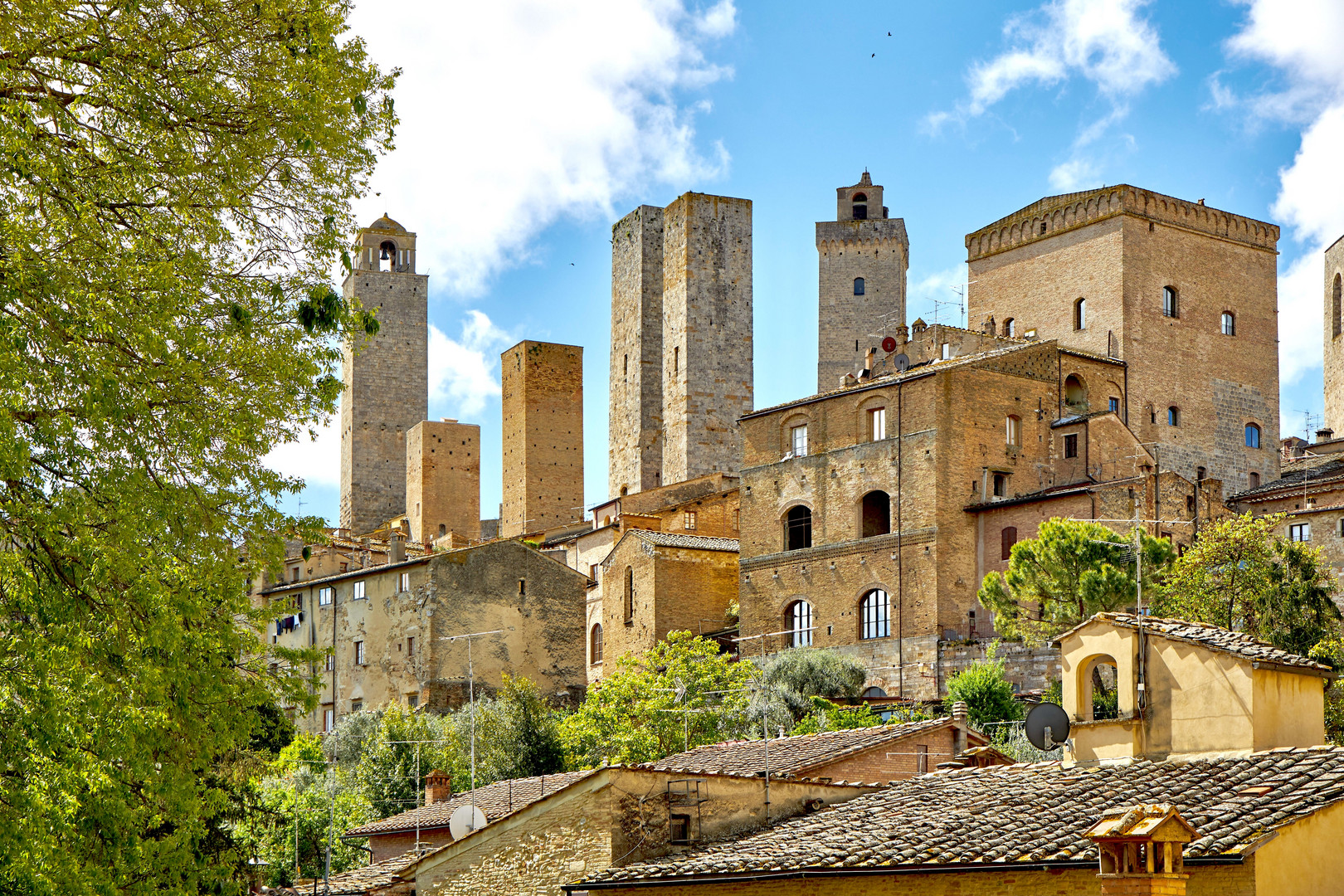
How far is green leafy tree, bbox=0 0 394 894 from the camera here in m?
9.75

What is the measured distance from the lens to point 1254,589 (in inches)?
1251

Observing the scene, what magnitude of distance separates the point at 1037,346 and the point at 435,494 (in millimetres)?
33582

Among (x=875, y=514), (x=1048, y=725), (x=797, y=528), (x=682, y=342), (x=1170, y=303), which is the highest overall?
(x=682, y=342)

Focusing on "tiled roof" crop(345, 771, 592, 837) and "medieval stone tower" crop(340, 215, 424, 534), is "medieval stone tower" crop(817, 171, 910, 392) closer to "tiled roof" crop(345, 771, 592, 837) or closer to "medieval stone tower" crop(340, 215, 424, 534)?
"medieval stone tower" crop(340, 215, 424, 534)

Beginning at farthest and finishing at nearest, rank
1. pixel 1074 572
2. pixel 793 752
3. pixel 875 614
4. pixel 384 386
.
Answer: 1. pixel 384 386
2. pixel 875 614
3. pixel 1074 572
4. pixel 793 752

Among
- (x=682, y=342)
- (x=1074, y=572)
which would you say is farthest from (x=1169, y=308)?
(x=1074, y=572)

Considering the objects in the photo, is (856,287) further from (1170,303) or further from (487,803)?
(487,803)

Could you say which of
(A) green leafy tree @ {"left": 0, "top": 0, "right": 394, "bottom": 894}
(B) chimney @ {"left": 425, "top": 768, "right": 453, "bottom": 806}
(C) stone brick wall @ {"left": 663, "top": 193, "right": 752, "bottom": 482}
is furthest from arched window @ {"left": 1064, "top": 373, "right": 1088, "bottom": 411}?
(A) green leafy tree @ {"left": 0, "top": 0, "right": 394, "bottom": 894}

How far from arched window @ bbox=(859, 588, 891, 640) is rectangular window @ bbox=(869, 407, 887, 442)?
4.15m

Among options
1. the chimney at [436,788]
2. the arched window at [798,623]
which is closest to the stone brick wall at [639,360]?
the arched window at [798,623]

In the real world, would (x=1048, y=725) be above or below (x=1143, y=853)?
above

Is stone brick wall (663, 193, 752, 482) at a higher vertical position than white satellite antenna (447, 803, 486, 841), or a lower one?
higher

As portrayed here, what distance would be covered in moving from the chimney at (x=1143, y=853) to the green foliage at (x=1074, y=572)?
21441 millimetres

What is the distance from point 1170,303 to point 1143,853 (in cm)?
4239
